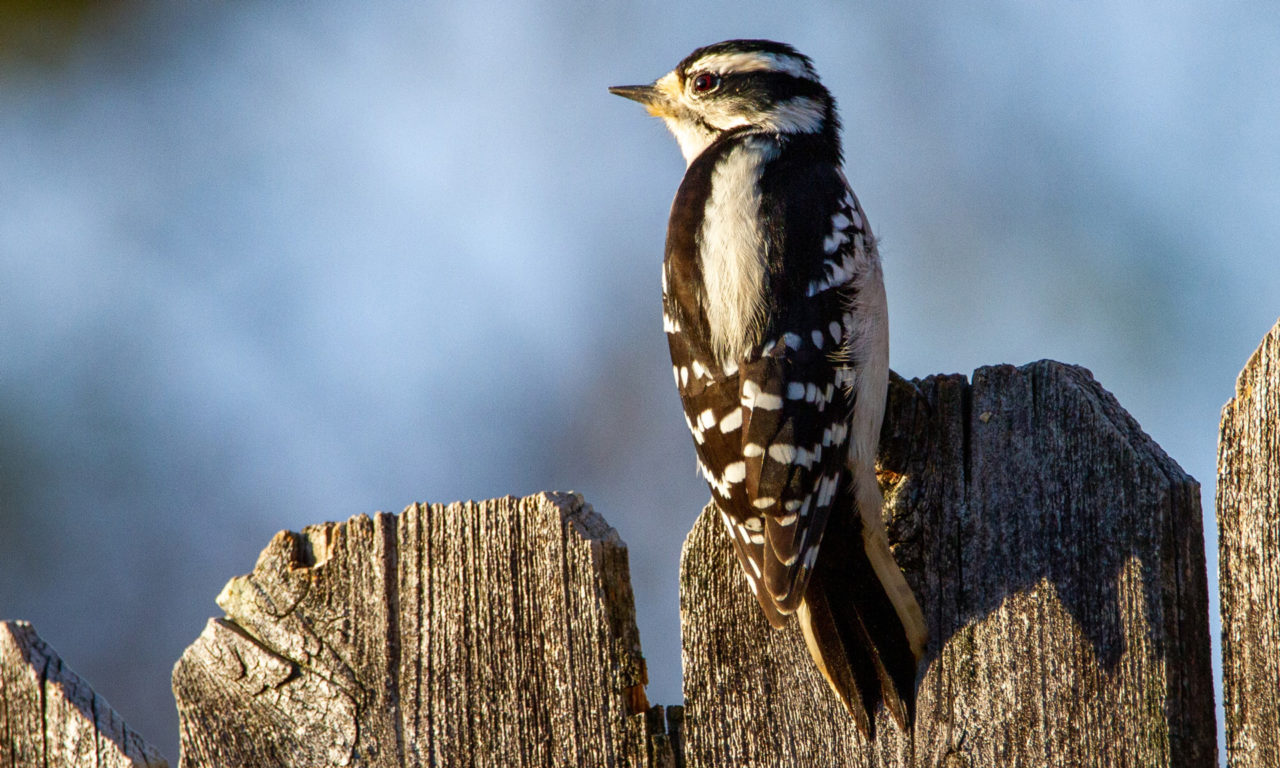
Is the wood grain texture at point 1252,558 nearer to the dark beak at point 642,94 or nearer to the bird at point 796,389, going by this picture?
the bird at point 796,389

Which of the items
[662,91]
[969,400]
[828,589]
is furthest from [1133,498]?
[662,91]

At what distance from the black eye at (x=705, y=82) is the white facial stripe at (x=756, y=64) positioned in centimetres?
3

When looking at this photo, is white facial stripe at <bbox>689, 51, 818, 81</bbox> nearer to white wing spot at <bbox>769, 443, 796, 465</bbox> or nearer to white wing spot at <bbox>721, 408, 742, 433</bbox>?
white wing spot at <bbox>721, 408, 742, 433</bbox>

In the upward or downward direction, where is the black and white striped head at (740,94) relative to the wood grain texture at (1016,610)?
upward

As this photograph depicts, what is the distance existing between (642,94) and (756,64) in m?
0.49

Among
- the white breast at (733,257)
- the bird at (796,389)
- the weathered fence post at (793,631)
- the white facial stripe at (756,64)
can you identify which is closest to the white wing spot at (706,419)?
the bird at (796,389)

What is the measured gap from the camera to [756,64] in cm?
436

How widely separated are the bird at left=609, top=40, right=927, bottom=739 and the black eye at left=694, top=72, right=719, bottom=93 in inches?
24.4

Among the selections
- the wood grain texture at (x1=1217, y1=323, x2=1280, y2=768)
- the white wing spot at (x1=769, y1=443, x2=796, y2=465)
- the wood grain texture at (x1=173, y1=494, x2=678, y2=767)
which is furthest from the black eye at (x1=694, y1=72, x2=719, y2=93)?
the wood grain texture at (x1=1217, y1=323, x2=1280, y2=768)

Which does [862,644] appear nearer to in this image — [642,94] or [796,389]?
[796,389]

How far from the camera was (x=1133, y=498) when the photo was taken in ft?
6.19

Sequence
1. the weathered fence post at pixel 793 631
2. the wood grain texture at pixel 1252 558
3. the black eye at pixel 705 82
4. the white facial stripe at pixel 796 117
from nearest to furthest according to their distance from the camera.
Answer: the wood grain texture at pixel 1252 558, the weathered fence post at pixel 793 631, the white facial stripe at pixel 796 117, the black eye at pixel 705 82

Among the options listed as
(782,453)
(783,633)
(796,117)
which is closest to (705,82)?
(796,117)

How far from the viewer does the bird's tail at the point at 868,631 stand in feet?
6.68
